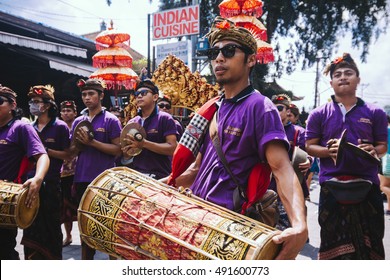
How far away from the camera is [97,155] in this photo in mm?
3838

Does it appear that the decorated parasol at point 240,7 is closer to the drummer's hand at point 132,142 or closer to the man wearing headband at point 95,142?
the man wearing headband at point 95,142

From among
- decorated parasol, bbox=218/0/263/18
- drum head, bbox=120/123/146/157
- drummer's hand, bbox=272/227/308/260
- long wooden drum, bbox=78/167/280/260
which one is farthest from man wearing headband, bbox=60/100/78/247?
decorated parasol, bbox=218/0/263/18

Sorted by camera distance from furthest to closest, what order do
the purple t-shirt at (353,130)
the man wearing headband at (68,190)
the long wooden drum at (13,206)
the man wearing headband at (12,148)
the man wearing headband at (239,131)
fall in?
the man wearing headband at (68,190)
the man wearing headband at (12,148)
the purple t-shirt at (353,130)
the long wooden drum at (13,206)
the man wearing headband at (239,131)

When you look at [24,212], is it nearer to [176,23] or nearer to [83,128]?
[83,128]

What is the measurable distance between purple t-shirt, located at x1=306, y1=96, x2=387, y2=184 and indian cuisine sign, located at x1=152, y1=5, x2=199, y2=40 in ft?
28.1

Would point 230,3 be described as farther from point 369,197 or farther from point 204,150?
point 204,150

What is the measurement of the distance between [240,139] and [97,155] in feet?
7.95

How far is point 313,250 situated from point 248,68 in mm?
3208

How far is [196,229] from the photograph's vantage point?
154cm

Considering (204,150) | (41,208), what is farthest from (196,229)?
(41,208)

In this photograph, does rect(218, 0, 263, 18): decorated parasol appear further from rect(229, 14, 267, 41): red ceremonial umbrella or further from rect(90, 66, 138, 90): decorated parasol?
rect(90, 66, 138, 90): decorated parasol

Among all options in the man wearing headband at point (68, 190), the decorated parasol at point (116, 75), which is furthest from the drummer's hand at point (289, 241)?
the decorated parasol at point (116, 75)

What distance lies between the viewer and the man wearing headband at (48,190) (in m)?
3.36
